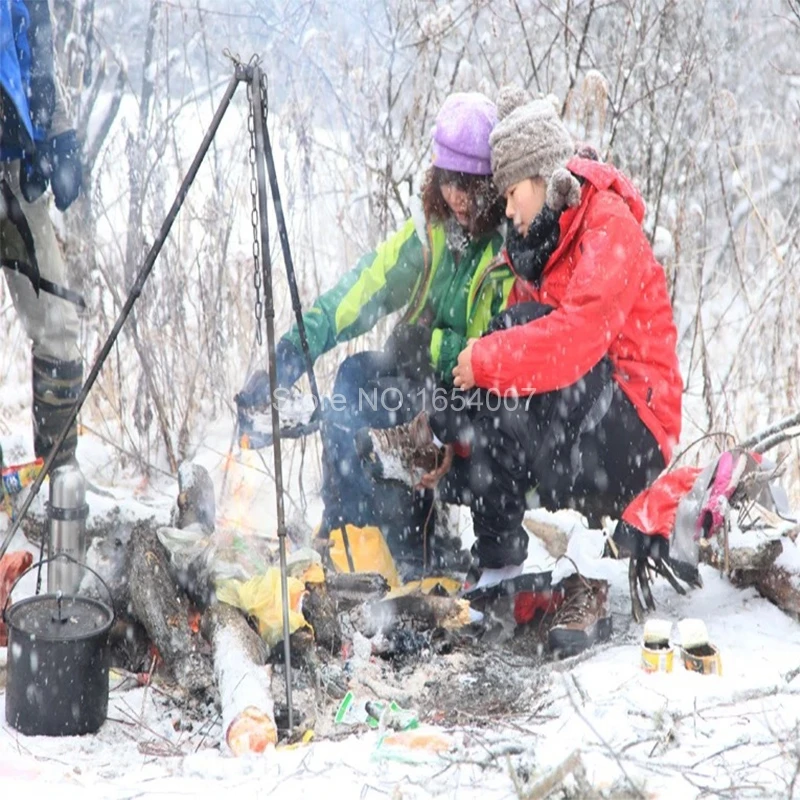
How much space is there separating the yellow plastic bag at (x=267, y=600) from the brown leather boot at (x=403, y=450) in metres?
0.62

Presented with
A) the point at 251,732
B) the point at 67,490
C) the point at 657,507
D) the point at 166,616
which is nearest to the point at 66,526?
the point at 67,490

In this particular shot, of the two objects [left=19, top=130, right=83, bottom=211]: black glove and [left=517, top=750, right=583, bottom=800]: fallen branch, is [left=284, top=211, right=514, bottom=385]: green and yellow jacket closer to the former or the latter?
[left=19, top=130, right=83, bottom=211]: black glove

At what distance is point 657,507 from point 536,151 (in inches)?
45.6

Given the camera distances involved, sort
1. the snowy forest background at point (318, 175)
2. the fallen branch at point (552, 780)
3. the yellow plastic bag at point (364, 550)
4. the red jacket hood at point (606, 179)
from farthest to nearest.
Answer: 1. the snowy forest background at point (318, 175)
2. the yellow plastic bag at point (364, 550)
3. the red jacket hood at point (606, 179)
4. the fallen branch at point (552, 780)

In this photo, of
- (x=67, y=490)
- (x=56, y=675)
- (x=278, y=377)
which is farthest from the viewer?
(x=278, y=377)

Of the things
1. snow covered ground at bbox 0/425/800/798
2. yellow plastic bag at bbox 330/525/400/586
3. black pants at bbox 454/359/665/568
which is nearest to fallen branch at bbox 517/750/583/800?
snow covered ground at bbox 0/425/800/798

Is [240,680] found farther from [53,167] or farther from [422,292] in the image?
[53,167]

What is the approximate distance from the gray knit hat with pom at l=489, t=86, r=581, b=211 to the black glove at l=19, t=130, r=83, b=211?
61.3 inches

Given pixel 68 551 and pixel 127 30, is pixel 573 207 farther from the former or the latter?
pixel 127 30

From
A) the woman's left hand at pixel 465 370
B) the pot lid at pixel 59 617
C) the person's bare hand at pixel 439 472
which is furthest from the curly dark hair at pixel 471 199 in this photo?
the pot lid at pixel 59 617

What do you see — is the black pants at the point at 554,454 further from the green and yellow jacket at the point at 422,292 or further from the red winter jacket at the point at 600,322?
the green and yellow jacket at the point at 422,292

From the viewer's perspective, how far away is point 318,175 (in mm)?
5215

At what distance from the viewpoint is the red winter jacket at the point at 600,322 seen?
3186 millimetres

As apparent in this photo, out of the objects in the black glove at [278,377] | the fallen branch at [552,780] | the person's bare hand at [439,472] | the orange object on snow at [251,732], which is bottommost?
the orange object on snow at [251,732]
